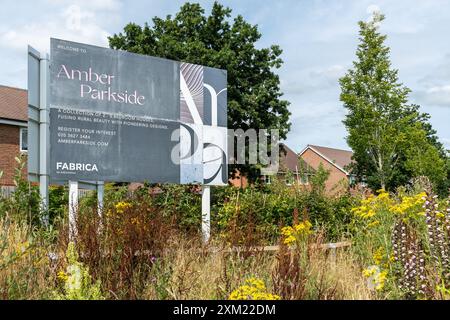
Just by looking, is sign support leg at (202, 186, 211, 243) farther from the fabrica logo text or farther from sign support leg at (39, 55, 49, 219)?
sign support leg at (39, 55, 49, 219)

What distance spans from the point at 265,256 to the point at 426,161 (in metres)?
29.5

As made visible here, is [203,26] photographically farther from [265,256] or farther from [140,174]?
[265,256]

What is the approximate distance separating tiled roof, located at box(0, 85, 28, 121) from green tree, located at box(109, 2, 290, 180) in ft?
20.3

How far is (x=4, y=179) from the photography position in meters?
29.9

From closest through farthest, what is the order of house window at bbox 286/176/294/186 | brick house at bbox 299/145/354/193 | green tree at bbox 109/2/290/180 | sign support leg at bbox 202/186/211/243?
sign support leg at bbox 202/186/211/243 → house window at bbox 286/176/294/186 → green tree at bbox 109/2/290/180 → brick house at bbox 299/145/354/193

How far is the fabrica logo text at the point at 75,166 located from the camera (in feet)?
33.8

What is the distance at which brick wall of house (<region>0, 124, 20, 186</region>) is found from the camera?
3019cm

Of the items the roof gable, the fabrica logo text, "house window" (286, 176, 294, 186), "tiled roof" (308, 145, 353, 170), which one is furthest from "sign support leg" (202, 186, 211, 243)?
"tiled roof" (308, 145, 353, 170)

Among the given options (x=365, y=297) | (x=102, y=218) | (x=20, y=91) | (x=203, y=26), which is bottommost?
(x=365, y=297)

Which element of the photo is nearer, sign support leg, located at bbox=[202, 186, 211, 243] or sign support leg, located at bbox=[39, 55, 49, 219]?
sign support leg, located at bbox=[39, 55, 49, 219]

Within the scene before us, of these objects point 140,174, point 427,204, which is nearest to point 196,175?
point 140,174

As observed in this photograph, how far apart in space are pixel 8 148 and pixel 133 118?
21.4 metres

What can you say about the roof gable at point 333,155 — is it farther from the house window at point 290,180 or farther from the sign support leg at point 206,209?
the sign support leg at point 206,209

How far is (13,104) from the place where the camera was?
32.2 metres
